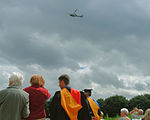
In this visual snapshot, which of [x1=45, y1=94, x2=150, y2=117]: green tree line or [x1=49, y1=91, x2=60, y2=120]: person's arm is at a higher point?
[x1=45, y1=94, x2=150, y2=117]: green tree line

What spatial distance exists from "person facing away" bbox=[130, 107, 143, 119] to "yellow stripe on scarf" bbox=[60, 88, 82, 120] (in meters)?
7.01

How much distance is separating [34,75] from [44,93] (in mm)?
636

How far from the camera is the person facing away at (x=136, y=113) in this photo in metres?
12.0

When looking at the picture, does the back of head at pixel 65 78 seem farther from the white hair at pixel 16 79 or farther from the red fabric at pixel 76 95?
the white hair at pixel 16 79

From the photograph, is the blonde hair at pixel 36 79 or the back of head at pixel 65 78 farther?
the blonde hair at pixel 36 79

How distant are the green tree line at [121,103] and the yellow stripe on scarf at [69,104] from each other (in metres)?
56.0

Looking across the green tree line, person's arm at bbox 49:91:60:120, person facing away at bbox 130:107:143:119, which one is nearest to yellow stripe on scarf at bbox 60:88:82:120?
person's arm at bbox 49:91:60:120

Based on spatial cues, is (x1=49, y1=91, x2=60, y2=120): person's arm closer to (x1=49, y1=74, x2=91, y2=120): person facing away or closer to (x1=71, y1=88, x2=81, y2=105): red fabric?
(x1=49, y1=74, x2=91, y2=120): person facing away

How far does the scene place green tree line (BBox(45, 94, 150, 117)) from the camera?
198ft

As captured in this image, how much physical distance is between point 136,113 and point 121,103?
5084 cm

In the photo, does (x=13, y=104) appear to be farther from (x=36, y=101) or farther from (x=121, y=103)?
(x=121, y=103)

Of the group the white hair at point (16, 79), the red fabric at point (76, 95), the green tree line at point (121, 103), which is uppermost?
the green tree line at point (121, 103)

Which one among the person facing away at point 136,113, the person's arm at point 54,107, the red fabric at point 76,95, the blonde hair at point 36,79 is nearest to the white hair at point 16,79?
the blonde hair at point 36,79

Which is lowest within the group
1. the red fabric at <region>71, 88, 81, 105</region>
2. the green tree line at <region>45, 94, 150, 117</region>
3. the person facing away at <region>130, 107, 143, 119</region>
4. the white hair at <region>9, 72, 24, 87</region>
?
the person facing away at <region>130, 107, 143, 119</region>
